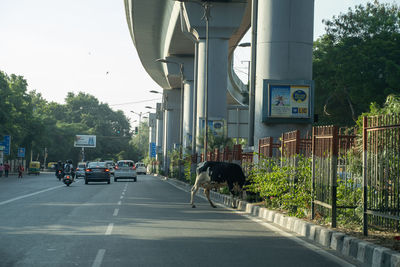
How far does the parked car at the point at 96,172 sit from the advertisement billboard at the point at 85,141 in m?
77.7

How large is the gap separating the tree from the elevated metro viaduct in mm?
7009

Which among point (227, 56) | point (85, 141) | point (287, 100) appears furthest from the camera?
point (85, 141)

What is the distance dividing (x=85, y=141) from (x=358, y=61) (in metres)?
80.2

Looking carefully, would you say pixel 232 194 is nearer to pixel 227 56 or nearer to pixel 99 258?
pixel 99 258

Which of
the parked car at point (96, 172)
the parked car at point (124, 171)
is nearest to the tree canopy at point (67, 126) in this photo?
the parked car at point (124, 171)

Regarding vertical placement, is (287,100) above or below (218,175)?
above

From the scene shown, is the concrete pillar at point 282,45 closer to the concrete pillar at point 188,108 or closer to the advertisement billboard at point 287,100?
the advertisement billboard at point 287,100

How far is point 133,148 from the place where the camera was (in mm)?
136500

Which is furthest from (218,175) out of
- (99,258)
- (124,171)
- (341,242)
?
(124,171)

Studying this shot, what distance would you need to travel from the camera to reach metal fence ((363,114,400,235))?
9.83 metres

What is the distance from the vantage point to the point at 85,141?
11738 cm

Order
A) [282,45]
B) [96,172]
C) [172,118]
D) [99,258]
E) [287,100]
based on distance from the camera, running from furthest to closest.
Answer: [172,118] → [96,172] → [282,45] → [287,100] → [99,258]

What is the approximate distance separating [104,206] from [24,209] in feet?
8.37

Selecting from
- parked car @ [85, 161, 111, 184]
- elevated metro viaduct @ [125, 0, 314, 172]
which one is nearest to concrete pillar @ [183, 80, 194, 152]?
elevated metro viaduct @ [125, 0, 314, 172]
